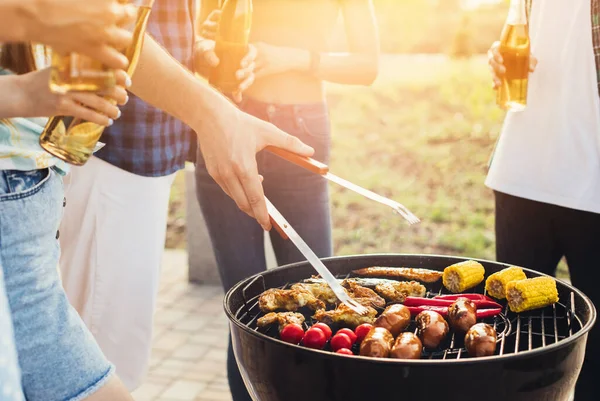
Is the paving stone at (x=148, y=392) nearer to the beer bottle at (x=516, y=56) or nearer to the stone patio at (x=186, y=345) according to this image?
the stone patio at (x=186, y=345)

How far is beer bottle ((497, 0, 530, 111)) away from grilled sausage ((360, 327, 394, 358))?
114 centimetres

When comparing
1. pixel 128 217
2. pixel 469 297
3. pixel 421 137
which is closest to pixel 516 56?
pixel 469 297

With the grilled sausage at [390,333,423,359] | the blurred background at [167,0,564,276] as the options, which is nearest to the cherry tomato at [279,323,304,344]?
the grilled sausage at [390,333,423,359]

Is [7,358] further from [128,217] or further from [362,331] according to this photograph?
[128,217]

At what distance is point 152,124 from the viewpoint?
2.42m

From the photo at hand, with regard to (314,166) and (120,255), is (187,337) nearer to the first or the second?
(120,255)

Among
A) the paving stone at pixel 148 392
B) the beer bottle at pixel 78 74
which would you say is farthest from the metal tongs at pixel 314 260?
the paving stone at pixel 148 392

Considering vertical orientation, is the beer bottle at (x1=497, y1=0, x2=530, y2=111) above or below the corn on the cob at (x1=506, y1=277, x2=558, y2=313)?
above

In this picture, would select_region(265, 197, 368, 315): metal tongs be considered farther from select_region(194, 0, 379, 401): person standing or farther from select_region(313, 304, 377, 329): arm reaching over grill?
select_region(194, 0, 379, 401): person standing


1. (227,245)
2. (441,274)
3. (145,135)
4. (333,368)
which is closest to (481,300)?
(441,274)

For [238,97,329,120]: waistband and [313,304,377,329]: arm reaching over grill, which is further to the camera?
[238,97,329,120]: waistband

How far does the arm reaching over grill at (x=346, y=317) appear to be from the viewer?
1767 millimetres

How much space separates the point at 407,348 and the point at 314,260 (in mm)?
307

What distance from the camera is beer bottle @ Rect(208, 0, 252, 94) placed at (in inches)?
93.1
